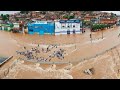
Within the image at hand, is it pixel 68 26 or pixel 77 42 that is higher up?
pixel 68 26

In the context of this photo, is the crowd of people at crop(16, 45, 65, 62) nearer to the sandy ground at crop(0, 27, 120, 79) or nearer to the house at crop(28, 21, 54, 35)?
the sandy ground at crop(0, 27, 120, 79)

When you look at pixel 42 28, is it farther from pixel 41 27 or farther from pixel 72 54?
pixel 72 54

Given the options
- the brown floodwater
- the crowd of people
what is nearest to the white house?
the brown floodwater

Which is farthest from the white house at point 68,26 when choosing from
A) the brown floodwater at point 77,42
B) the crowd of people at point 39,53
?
the crowd of people at point 39,53

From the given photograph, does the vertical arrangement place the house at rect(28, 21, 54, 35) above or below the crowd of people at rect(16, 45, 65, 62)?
above

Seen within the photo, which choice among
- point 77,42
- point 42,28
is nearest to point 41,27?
point 42,28

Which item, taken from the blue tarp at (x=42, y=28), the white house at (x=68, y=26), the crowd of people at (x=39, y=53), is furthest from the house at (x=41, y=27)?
the crowd of people at (x=39, y=53)

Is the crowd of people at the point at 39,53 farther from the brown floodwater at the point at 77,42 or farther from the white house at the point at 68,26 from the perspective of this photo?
the white house at the point at 68,26

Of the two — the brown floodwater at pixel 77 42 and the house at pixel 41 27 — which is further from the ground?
the house at pixel 41 27
